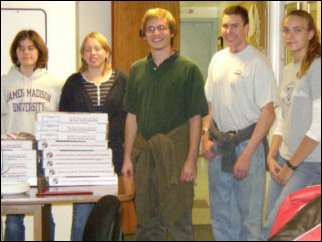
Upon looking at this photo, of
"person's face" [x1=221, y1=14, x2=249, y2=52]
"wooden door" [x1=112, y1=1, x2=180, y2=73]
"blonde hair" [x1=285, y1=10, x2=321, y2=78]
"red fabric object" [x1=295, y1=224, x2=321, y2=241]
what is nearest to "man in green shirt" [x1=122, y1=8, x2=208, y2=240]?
"person's face" [x1=221, y1=14, x2=249, y2=52]

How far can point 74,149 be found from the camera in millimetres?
1972

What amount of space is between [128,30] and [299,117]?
4.99 ft

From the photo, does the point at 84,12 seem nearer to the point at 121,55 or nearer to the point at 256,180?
the point at 121,55

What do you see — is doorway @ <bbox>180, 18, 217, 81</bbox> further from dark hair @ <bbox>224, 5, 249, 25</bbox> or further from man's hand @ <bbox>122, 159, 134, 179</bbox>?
man's hand @ <bbox>122, 159, 134, 179</bbox>

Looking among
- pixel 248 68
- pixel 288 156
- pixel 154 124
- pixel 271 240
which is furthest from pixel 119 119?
pixel 271 240

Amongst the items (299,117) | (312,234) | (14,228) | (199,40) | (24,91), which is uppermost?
(199,40)

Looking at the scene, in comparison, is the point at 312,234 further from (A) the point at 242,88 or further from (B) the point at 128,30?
(B) the point at 128,30

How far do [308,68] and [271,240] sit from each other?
1.12 m

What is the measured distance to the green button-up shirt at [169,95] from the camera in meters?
2.34

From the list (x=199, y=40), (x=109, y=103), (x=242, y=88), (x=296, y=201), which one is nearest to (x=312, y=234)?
(x=296, y=201)

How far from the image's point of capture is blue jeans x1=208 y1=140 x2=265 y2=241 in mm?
2369

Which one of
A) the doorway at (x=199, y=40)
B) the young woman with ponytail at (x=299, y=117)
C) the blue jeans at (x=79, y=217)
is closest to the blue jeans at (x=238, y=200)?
the young woman with ponytail at (x=299, y=117)

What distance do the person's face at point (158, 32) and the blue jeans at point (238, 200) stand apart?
0.60 meters

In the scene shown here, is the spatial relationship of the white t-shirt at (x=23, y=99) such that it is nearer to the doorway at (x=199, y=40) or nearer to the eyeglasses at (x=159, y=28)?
the eyeglasses at (x=159, y=28)
